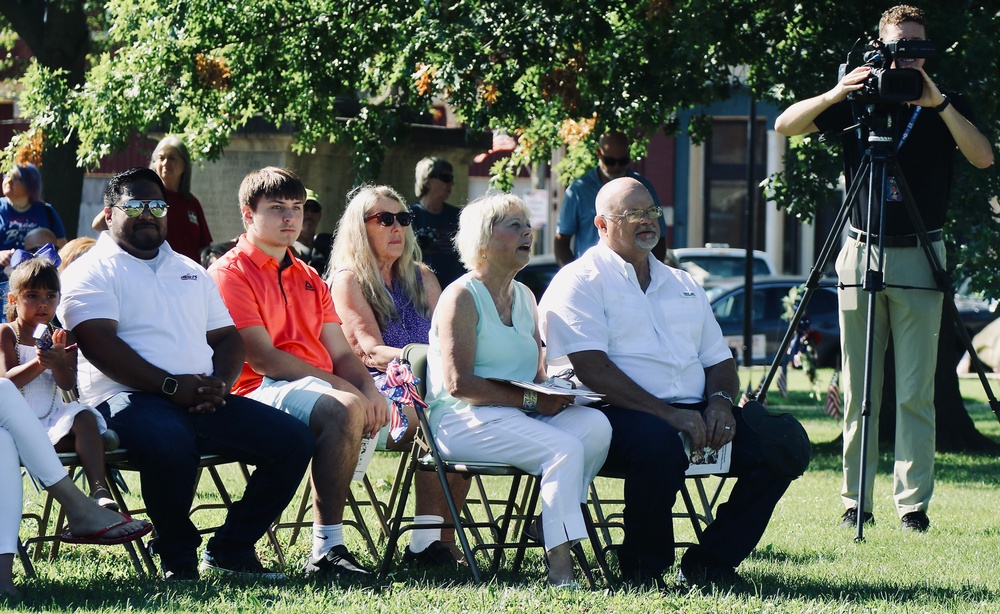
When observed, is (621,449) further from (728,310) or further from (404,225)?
(728,310)

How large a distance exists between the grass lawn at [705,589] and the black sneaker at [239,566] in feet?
0.31

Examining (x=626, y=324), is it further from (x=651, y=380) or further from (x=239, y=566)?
(x=239, y=566)

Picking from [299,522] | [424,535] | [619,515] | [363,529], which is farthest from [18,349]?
[619,515]

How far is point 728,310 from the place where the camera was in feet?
70.4

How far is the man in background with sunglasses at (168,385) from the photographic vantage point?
522 cm

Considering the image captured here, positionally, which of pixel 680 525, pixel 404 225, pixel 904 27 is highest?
pixel 904 27

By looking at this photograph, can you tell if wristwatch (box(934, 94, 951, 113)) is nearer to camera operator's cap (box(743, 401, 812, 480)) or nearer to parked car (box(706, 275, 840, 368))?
camera operator's cap (box(743, 401, 812, 480))

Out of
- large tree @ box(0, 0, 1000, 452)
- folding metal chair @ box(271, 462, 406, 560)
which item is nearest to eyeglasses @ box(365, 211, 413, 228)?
folding metal chair @ box(271, 462, 406, 560)

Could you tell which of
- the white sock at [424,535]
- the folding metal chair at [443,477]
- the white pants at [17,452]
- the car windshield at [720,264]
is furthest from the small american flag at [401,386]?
the car windshield at [720,264]

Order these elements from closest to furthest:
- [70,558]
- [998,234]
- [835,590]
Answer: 1. [835,590]
2. [70,558]
3. [998,234]

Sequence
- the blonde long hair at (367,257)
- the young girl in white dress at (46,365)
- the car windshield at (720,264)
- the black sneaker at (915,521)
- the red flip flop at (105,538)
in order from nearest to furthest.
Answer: the red flip flop at (105,538), the young girl in white dress at (46,365), the blonde long hair at (367,257), the black sneaker at (915,521), the car windshield at (720,264)

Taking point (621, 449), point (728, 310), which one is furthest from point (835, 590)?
point (728, 310)

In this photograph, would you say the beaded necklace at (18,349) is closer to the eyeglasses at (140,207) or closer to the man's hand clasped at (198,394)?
the man's hand clasped at (198,394)

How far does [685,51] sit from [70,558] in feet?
16.2
